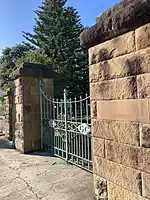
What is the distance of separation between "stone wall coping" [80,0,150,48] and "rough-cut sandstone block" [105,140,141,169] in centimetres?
106

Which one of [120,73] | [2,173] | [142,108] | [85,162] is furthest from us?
[85,162]

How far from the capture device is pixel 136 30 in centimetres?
240

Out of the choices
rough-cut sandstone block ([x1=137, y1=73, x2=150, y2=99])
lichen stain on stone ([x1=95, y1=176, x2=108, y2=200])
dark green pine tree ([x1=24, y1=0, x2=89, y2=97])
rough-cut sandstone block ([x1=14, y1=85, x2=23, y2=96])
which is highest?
dark green pine tree ([x1=24, y1=0, x2=89, y2=97])

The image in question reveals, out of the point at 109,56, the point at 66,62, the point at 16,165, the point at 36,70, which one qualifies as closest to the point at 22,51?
the point at 66,62

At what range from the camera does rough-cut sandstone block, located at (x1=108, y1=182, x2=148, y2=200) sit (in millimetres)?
2524

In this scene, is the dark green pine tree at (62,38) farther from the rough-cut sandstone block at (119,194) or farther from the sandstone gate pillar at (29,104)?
the rough-cut sandstone block at (119,194)

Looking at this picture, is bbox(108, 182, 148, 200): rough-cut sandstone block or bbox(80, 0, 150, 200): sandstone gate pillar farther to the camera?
bbox(108, 182, 148, 200): rough-cut sandstone block

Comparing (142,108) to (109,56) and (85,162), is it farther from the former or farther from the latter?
(85,162)

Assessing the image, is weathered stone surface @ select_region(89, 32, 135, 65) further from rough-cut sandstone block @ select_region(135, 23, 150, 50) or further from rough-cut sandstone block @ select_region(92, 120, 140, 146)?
rough-cut sandstone block @ select_region(92, 120, 140, 146)

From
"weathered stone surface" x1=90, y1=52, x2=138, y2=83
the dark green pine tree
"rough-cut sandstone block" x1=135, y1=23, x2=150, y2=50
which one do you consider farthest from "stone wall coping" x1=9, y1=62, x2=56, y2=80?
the dark green pine tree

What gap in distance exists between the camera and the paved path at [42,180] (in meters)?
3.54

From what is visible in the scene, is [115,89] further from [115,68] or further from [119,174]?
[119,174]

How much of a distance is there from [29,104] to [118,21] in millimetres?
4211

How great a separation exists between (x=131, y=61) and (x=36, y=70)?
13.8 feet
